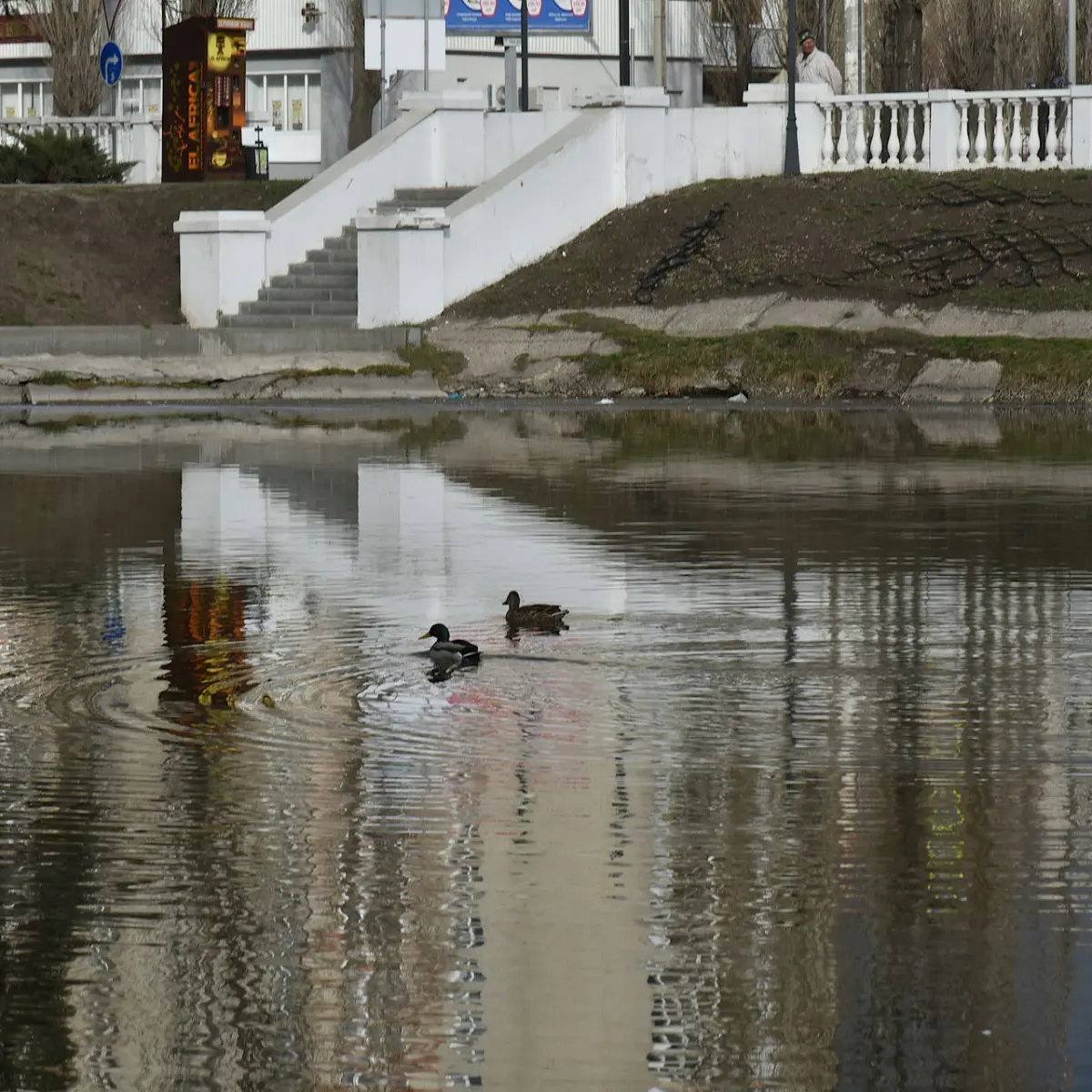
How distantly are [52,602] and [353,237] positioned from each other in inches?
1028

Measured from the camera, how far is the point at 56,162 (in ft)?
148

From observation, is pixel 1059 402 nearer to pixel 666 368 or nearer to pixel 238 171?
pixel 666 368

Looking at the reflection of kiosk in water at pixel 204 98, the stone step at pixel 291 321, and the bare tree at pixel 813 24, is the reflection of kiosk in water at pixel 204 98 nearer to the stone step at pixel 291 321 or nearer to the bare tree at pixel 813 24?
the stone step at pixel 291 321

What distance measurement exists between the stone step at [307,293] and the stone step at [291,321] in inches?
24.5

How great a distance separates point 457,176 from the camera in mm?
42031

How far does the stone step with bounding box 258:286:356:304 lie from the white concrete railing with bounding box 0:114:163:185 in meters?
9.56

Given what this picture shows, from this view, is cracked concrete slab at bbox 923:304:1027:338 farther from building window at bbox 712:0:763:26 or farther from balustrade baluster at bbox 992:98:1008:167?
building window at bbox 712:0:763:26

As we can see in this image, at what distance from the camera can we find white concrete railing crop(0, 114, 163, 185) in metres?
48.3

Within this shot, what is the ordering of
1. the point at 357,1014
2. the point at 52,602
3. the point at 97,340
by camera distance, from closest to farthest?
the point at 357,1014 < the point at 52,602 < the point at 97,340

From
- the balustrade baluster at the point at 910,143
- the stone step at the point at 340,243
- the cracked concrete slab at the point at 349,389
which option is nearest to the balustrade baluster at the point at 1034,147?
the balustrade baluster at the point at 910,143

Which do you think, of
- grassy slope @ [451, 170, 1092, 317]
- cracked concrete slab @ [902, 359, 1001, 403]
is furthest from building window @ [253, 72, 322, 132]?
cracked concrete slab @ [902, 359, 1001, 403]

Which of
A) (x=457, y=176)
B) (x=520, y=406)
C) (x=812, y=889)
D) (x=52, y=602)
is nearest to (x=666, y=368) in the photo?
(x=520, y=406)

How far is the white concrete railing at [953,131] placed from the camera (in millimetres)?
37844

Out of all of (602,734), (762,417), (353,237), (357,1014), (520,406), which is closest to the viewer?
(357,1014)
